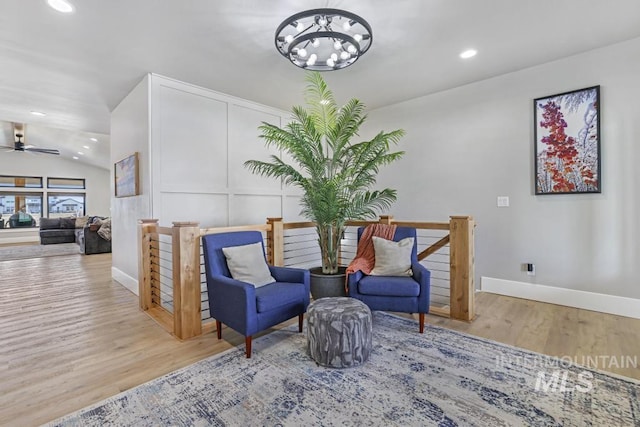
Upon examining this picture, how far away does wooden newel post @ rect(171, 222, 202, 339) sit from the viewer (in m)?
2.62

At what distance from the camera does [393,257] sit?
2.99 meters

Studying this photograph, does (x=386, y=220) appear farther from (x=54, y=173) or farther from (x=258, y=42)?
(x=54, y=173)

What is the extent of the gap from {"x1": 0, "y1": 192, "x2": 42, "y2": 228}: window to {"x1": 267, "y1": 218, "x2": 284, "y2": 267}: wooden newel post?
11337mm

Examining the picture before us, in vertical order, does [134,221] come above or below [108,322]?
above

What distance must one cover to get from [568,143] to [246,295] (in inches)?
145

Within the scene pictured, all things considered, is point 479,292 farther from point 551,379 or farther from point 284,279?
point 284,279

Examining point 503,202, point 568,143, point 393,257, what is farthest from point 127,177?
point 568,143

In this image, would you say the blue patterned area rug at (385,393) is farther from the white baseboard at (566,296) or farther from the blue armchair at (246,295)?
the white baseboard at (566,296)

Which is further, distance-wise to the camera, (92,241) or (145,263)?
(92,241)

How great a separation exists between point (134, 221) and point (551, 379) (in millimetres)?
4645

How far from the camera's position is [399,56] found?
3.22 meters

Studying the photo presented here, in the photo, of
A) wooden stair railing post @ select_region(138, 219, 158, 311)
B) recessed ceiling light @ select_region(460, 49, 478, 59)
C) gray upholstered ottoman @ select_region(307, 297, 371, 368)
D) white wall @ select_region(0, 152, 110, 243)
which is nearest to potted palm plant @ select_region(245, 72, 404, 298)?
gray upholstered ottoman @ select_region(307, 297, 371, 368)

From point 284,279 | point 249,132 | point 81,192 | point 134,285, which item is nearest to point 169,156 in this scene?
point 249,132

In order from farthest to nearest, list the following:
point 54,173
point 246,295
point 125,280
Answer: point 54,173
point 125,280
point 246,295
